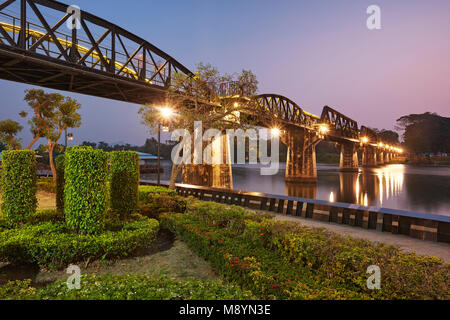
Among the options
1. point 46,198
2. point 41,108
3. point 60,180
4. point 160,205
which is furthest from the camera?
point 41,108

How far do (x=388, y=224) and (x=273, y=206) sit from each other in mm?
5414

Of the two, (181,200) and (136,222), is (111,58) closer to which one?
(181,200)

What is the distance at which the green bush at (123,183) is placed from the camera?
10398 millimetres

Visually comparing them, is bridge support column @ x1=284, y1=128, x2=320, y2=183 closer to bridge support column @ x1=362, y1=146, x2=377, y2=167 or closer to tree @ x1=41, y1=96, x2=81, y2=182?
tree @ x1=41, y1=96, x2=81, y2=182

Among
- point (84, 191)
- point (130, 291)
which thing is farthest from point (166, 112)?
point (130, 291)

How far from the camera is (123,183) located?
34.8 feet

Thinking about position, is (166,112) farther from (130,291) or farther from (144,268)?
(130,291)

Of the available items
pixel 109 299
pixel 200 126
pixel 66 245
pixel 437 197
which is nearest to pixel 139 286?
pixel 109 299

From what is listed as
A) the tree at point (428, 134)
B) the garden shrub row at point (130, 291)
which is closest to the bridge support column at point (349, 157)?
the tree at point (428, 134)

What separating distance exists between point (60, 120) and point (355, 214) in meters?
30.5

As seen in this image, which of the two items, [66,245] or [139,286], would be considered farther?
[66,245]

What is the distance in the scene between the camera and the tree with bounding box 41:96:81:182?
27016 millimetres

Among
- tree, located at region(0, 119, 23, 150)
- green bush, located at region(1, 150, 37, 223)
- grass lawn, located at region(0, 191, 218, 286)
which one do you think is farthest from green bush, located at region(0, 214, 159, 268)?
tree, located at region(0, 119, 23, 150)

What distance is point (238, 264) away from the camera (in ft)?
17.9
